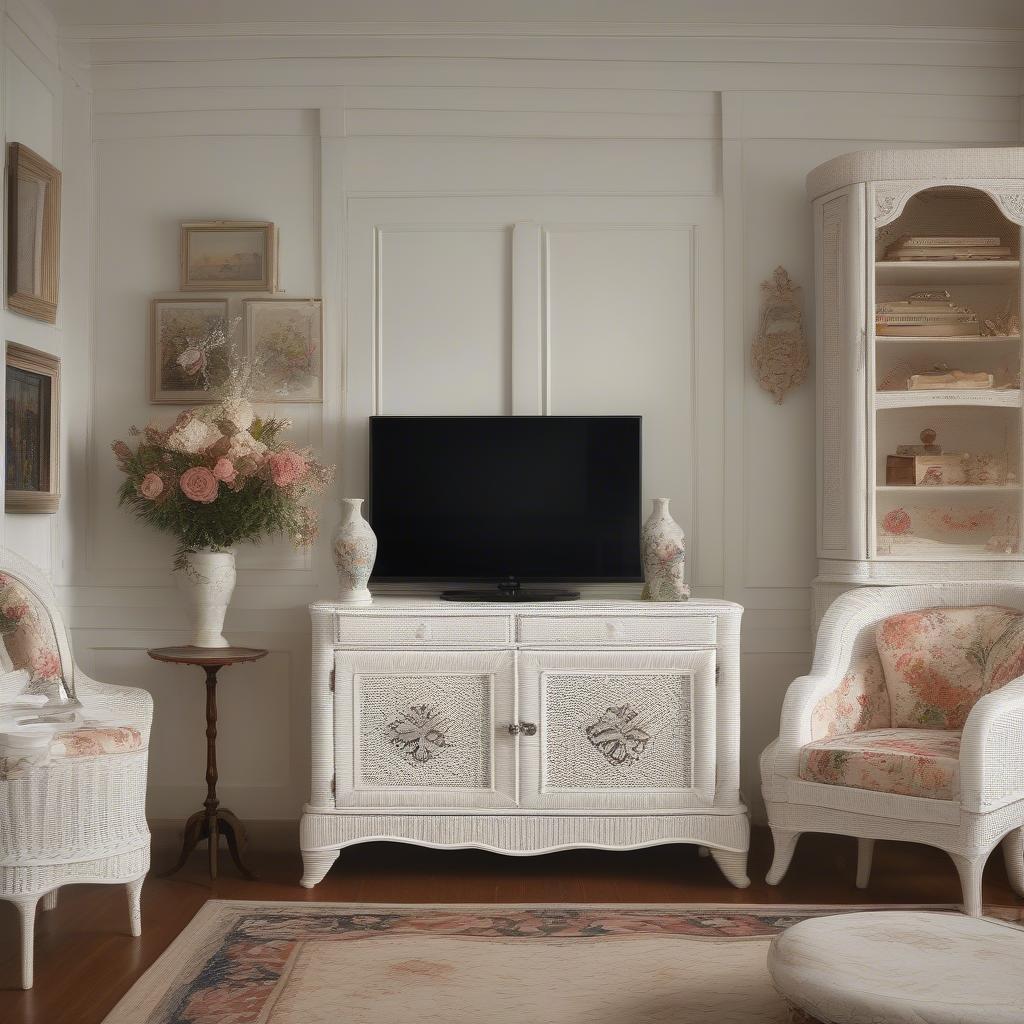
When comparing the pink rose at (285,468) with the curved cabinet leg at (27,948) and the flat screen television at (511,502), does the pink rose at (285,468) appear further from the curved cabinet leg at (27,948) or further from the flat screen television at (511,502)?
the curved cabinet leg at (27,948)

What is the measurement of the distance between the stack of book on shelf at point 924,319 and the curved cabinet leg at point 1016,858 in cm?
162

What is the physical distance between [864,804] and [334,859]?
1.60 meters

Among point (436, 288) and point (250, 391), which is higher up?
point (436, 288)

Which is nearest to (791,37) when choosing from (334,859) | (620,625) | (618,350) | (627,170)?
(627,170)

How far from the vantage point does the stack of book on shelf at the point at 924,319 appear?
3.76 meters

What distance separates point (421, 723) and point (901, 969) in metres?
1.79

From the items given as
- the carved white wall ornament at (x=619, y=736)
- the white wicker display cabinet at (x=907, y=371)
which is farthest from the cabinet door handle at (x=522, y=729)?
the white wicker display cabinet at (x=907, y=371)

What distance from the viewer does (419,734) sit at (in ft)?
11.4

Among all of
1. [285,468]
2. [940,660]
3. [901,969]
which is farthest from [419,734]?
[901,969]

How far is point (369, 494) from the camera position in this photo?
12.7 ft

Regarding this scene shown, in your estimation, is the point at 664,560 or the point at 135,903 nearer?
the point at 135,903

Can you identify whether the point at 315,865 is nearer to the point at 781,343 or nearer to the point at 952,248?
the point at 781,343

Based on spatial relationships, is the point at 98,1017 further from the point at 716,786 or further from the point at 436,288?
the point at 436,288

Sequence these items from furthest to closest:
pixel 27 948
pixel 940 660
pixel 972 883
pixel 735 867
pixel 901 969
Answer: pixel 940 660 < pixel 735 867 < pixel 972 883 < pixel 27 948 < pixel 901 969
